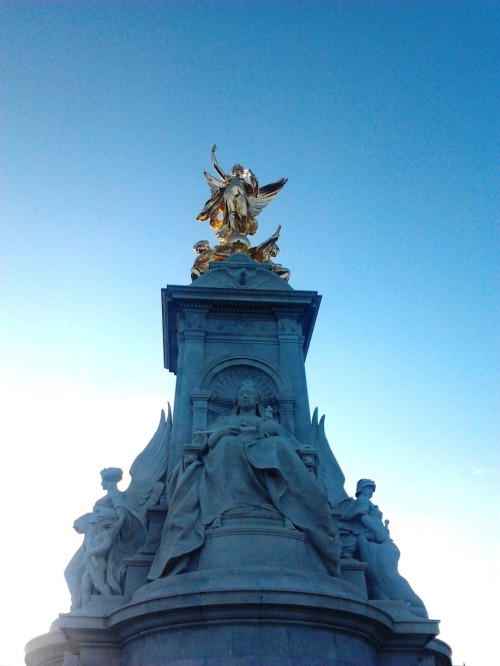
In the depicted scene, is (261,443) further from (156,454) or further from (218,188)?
(218,188)

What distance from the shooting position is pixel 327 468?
14234 millimetres

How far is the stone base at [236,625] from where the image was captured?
891cm

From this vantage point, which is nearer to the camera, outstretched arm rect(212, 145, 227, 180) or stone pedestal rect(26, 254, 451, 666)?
stone pedestal rect(26, 254, 451, 666)

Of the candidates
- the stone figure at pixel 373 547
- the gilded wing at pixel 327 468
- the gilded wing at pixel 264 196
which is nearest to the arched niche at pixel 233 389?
the gilded wing at pixel 327 468

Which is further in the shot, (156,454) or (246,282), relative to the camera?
(246,282)

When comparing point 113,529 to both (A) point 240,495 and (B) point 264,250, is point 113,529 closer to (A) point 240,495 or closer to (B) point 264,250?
Answer: (A) point 240,495

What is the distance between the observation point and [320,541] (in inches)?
427

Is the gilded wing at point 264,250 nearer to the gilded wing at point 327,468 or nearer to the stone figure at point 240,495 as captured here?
the gilded wing at point 327,468

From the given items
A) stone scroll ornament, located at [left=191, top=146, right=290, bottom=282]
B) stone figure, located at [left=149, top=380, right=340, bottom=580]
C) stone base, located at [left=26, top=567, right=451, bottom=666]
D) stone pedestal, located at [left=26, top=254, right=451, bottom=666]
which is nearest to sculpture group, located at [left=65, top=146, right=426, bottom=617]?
stone figure, located at [left=149, top=380, right=340, bottom=580]

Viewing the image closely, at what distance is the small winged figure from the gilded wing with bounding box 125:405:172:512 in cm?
612

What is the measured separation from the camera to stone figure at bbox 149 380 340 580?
10.7 metres

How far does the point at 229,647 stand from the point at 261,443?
3.55 meters

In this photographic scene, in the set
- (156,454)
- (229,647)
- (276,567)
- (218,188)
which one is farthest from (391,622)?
(218,188)

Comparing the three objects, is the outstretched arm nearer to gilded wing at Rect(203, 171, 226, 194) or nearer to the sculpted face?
gilded wing at Rect(203, 171, 226, 194)
